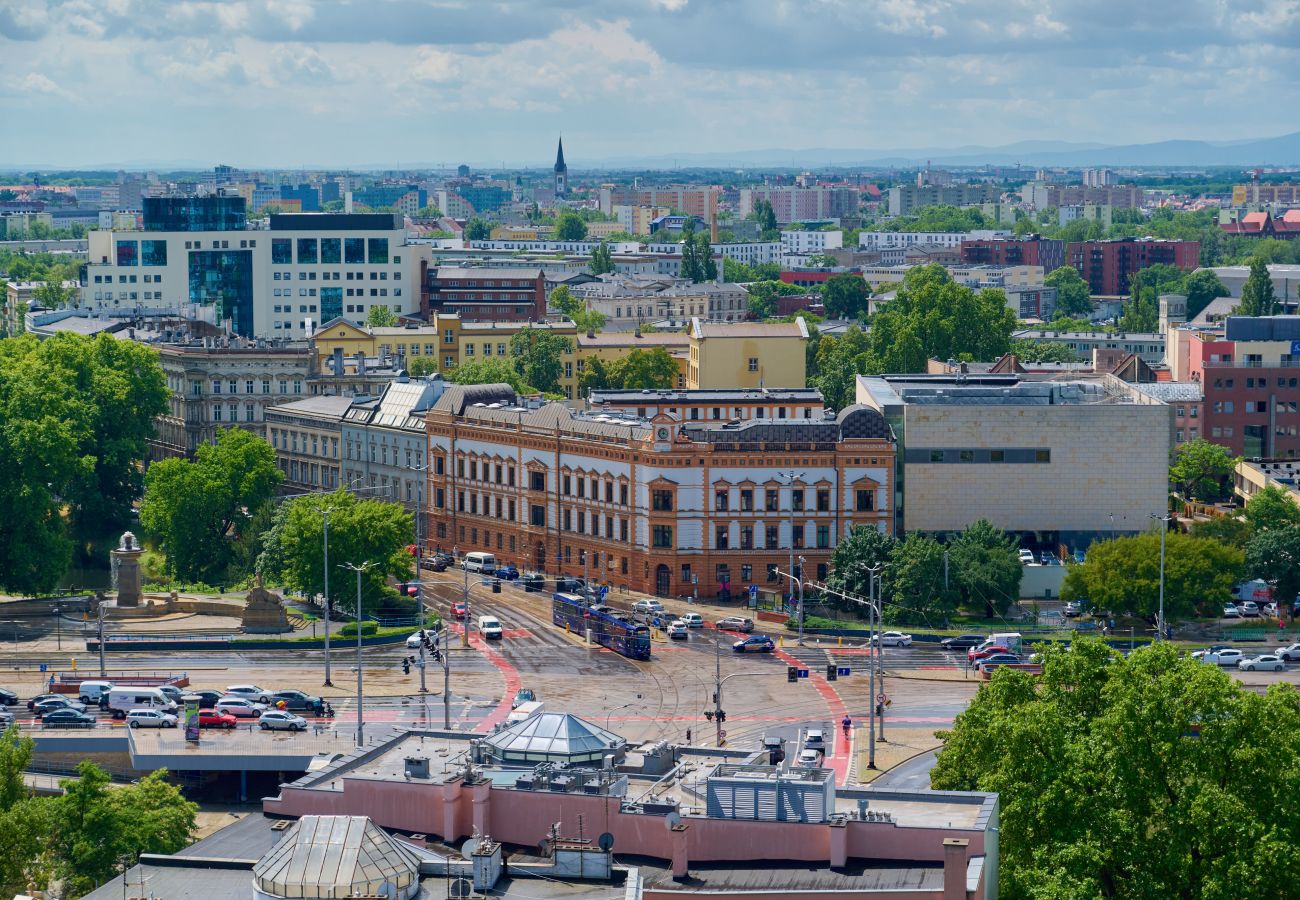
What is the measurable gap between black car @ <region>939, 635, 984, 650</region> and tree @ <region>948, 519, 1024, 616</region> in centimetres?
578

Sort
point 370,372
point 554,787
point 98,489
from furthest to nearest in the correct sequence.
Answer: point 370,372 < point 98,489 < point 554,787

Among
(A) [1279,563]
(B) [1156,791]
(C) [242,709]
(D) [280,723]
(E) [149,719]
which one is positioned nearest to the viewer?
(B) [1156,791]

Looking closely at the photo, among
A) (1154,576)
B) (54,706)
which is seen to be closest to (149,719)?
(54,706)

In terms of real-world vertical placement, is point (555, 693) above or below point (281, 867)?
below

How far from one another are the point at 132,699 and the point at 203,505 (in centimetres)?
4625

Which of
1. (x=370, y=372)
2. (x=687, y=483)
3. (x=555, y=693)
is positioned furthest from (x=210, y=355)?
(x=555, y=693)

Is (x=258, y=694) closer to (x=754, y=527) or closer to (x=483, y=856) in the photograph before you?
(x=754, y=527)

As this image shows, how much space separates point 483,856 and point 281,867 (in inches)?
238

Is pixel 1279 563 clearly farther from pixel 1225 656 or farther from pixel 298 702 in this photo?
pixel 298 702

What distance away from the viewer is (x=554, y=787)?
67938 millimetres

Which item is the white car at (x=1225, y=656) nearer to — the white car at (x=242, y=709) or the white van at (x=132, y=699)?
the white car at (x=242, y=709)

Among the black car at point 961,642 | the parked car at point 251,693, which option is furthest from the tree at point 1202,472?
the parked car at point 251,693

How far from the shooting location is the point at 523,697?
11019 centimetres

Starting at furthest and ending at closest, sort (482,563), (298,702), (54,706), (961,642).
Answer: (482,563) < (961,642) < (298,702) < (54,706)
